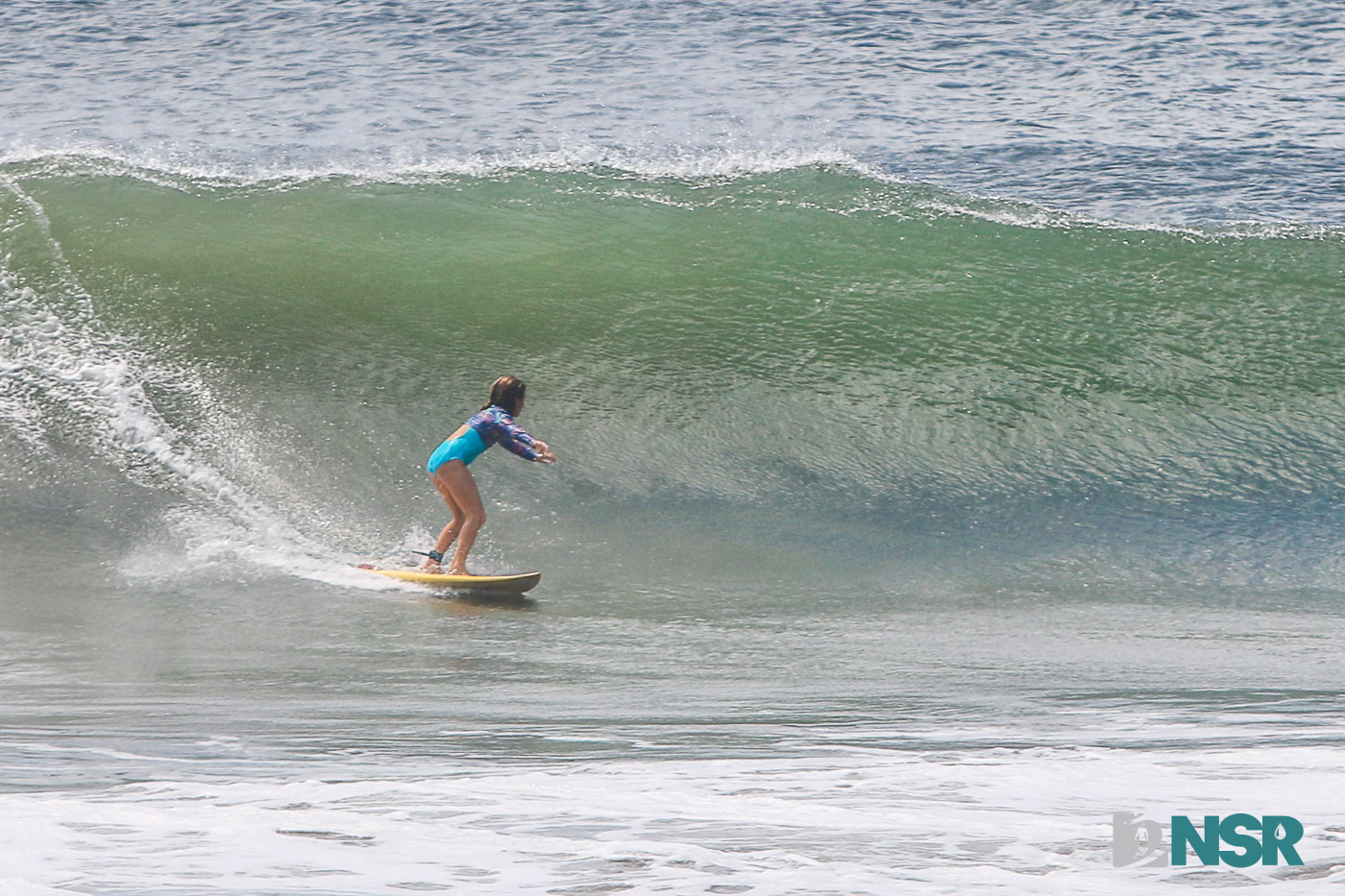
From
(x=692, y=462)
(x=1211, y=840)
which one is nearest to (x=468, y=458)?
(x=692, y=462)

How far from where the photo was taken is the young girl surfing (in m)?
5.97

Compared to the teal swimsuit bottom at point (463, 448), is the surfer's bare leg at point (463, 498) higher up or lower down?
lower down

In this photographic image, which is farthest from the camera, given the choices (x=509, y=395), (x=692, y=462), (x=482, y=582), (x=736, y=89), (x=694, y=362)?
(x=736, y=89)

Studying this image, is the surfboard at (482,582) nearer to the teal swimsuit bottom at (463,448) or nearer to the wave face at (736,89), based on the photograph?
the teal swimsuit bottom at (463,448)

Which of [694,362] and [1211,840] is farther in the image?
[694,362]

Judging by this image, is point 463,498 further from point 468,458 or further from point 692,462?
point 692,462

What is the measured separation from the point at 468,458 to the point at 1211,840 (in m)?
4.09

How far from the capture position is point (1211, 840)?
268 centimetres

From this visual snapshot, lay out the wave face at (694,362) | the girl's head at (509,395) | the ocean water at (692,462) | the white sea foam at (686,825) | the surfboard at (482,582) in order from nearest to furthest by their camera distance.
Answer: the white sea foam at (686,825), the ocean water at (692,462), the surfboard at (482,582), the girl's head at (509,395), the wave face at (694,362)

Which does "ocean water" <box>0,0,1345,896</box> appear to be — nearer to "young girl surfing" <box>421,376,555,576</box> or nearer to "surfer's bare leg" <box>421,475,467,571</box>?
"surfer's bare leg" <box>421,475,467,571</box>

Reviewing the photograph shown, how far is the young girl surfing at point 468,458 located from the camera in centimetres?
597

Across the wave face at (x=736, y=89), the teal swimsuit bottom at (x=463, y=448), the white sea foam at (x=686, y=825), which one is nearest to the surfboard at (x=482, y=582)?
the teal swimsuit bottom at (x=463, y=448)

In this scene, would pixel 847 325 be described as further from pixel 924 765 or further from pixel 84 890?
pixel 84 890

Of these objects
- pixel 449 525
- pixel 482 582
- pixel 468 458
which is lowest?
pixel 482 582
